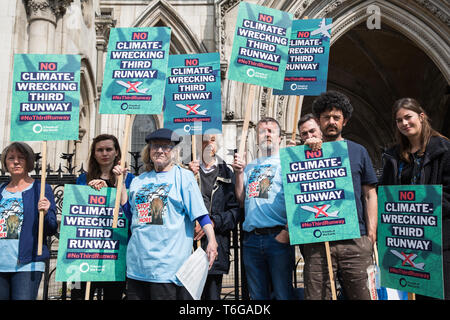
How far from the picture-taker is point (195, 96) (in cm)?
382

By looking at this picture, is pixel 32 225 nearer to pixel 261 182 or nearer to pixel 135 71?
pixel 135 71

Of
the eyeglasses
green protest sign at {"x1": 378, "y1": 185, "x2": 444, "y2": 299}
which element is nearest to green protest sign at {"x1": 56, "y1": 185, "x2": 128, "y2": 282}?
the eyeglasses

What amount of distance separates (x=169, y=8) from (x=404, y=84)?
43.1ft

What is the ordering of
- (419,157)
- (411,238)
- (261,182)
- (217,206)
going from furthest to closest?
(217,206) < (261,182) < (419,157) < (411,238)

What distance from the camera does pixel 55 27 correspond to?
827cm

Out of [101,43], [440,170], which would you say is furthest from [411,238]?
[101,43]

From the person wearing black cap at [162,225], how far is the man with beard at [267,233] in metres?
0.42

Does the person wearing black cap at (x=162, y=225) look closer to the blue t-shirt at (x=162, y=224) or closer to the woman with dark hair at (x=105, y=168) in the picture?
the blue t-shirt at (x=162, y=224)

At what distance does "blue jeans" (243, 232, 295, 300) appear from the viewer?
2924 mm

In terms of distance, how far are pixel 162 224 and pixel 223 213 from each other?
0.78 meters

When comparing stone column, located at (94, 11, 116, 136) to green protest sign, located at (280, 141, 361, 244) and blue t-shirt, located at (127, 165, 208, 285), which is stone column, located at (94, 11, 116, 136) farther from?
green protest sign, located at (280, 141, 361, 244)

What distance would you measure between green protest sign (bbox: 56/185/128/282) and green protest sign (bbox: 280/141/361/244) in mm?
1446
